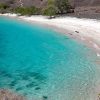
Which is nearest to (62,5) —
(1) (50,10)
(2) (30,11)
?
(1) (50,10)

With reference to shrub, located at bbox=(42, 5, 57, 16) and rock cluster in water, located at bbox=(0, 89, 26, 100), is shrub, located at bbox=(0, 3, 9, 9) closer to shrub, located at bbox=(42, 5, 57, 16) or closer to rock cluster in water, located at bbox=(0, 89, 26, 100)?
shrub, located at bbox=(42, 5, 57, 16)

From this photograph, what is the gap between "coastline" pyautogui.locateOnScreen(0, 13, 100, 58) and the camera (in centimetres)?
5956

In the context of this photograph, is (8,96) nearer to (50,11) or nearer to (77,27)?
(77,27)

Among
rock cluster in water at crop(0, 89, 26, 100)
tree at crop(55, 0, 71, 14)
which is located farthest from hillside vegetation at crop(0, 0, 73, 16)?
rock cluster in water at crop(0, 89, 26, 100)

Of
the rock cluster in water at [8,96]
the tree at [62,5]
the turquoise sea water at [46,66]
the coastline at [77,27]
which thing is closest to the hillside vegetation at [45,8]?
the tree at [62,5]

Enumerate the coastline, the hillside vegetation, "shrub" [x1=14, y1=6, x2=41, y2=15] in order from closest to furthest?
the coastline < the hillside vegetation < "shrub" [x1=14, y1=6, x2=41, y2=15]

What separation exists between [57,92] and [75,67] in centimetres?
1020

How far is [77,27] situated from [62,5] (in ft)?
66.6

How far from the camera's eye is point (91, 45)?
183ft

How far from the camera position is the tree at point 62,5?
298 feet

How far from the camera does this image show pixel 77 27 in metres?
72.3

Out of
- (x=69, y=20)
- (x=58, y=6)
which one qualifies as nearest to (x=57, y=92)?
(x=69, y=20)

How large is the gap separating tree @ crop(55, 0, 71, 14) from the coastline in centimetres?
568

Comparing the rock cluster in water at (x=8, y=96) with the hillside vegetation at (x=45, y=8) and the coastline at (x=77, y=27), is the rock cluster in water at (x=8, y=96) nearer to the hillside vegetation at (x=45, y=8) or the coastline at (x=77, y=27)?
the coastline at (x=77, y=27)
